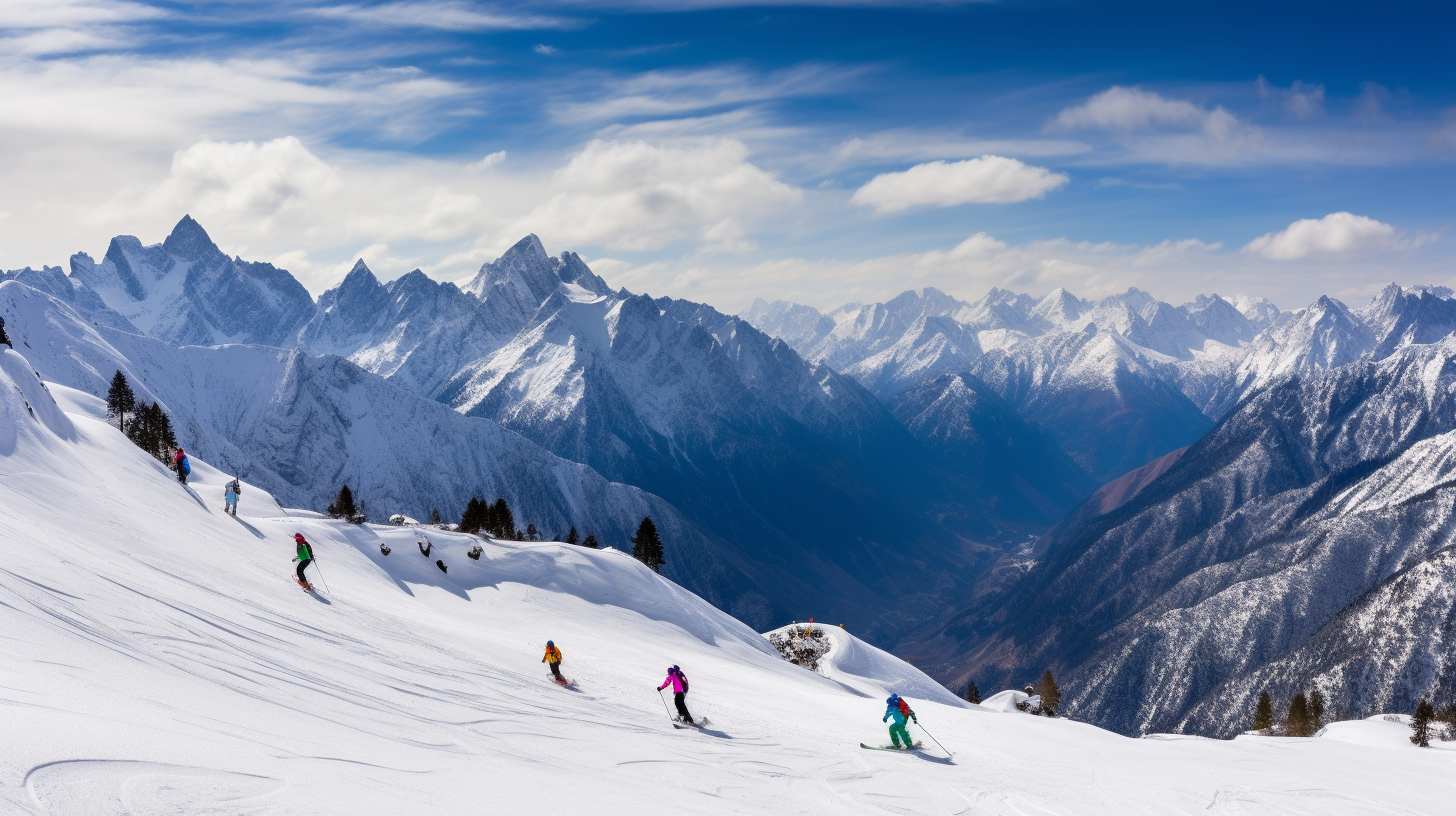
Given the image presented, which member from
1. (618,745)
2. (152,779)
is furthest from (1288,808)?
(152,779)

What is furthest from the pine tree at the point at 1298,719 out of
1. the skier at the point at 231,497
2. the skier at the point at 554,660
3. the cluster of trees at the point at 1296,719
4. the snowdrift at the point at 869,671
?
the skier at the point at 231,497

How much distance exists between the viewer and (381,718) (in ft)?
65.6

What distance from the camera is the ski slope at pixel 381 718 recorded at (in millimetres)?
13789

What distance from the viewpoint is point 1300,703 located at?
127 meters

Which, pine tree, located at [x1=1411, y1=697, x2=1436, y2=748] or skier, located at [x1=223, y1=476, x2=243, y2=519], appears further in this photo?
pine tree, located at [x1=1411, y1=697, x2=1436, y2=748]

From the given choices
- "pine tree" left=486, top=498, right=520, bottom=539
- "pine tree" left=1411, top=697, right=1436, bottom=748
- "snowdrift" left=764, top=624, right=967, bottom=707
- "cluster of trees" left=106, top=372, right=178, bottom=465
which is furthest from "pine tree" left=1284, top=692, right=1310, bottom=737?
"cluster of trees" left=106, top=372, right=178, bottom=465

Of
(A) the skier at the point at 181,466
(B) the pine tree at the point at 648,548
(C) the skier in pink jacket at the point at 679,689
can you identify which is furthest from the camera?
(B) the pine tree at the point at 648,548

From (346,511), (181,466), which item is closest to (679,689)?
(181,466)

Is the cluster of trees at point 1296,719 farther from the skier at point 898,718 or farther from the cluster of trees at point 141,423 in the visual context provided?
the cluster of trees at point 141,423

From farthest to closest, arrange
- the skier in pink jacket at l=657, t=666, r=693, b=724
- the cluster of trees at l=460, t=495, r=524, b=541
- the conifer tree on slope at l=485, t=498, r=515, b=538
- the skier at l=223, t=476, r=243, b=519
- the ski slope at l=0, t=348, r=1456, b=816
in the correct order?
the conifer tree on slope at l=485, t=498, r=515, b=538 < the cluster of trees at l=460, t=495, r=524, b=541 < the skier at l=223, t=476, r=243, b=519 < the skier in pink jacket at l=657, t=666, r=693, b=724 < the ski slope at l=0, t=348, r=1456, b=816

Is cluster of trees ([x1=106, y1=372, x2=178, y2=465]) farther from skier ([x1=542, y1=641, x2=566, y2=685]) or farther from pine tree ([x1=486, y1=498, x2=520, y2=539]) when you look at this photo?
skier ([x1=542, y1=641, x2=566, y2=685])

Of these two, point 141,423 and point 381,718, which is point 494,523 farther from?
point 381,718

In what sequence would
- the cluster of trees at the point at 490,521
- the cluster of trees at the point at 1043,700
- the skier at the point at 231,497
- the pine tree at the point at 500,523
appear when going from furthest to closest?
1. the pine tree at the point at 500,523
2. the cluster of trees at the point at 490,521
3. the cluster of trees at the point at 1043,700
4. the skier at the point at 231,497

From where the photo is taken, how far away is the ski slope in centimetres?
1379
